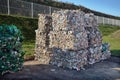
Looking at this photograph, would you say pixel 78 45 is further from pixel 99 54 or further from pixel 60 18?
pixel 99 54

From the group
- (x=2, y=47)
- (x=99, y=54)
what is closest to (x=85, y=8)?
(x=99, y=54)

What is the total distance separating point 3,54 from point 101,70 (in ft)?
18.2

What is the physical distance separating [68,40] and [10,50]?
3.43 meters

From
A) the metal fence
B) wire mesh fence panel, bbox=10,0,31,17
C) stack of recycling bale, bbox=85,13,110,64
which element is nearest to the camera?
stack of recycling bale, bbox=85,13,110,64

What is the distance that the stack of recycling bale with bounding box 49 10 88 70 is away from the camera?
47.9ft

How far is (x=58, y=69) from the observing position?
1459 cm

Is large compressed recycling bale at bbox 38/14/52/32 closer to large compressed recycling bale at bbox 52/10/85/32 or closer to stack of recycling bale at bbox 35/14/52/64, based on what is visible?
stack of recycling bale at bbox 35/14/52/64

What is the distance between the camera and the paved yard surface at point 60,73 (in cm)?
1288

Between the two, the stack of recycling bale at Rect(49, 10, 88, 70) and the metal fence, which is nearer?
the stack of recycling bale at Rect(49, 10, 88, 70)

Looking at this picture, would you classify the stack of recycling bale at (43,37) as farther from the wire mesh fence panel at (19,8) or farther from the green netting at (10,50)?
the wire mesh fence panel at (19,8)

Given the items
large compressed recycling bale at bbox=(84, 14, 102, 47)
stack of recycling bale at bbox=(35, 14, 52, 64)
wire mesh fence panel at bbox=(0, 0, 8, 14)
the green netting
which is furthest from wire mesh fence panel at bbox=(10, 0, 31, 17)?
the green netting

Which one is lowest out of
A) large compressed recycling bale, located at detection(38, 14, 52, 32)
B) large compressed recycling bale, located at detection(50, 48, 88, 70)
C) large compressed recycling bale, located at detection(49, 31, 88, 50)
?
large compressed recycling bale, located at detection(50, 48, 88, 70)

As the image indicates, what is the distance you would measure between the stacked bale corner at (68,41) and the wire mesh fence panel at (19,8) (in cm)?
1182

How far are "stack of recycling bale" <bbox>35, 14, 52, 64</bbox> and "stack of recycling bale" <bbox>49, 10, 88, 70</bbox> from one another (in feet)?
2.03
